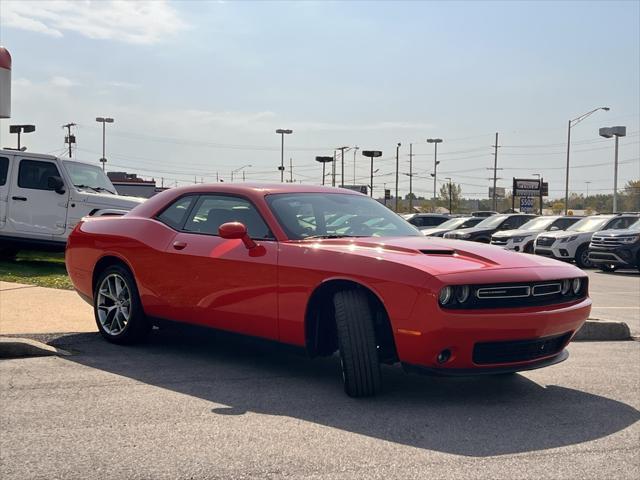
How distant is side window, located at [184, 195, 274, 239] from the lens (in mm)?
6051

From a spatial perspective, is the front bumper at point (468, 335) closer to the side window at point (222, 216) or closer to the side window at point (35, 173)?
the side window at point (222, 216)

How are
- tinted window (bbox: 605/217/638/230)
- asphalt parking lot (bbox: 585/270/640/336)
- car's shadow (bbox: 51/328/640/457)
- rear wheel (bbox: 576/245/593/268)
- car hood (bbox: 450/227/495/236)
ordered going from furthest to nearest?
car hood (bbox: 450/227/495/236) < tinted window (bbox: 605/217/638/230) < rear wheel (bbox: 576/245/593/268) < asphalt parking lot (bbox: 585/270/640/336) < car's shadow (bbox: 51/328/640/457)

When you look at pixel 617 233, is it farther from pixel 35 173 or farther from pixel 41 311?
pixel 41 311

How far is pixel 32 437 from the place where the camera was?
13.9ft

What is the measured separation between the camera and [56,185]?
14000mm

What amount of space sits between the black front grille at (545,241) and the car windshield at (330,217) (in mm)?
16998

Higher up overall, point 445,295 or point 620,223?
point 620,223

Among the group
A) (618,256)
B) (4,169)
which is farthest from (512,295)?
(618,256)

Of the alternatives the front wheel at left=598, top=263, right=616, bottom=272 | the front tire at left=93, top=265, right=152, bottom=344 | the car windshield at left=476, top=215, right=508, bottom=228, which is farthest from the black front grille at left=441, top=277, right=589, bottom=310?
the car windshield at left=476, top=215, right=508, bottom=228

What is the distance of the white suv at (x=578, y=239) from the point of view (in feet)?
72.0

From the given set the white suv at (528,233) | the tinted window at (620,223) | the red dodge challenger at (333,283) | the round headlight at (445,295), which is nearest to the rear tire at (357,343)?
the red dodge challenger at (333,283)

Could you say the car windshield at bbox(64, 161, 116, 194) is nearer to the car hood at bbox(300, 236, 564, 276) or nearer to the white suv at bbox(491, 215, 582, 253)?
the car hood at bbox(300, 236, 564, 276)

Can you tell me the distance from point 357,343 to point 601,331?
4.26m

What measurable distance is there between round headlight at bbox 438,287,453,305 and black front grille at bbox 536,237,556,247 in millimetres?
18598
